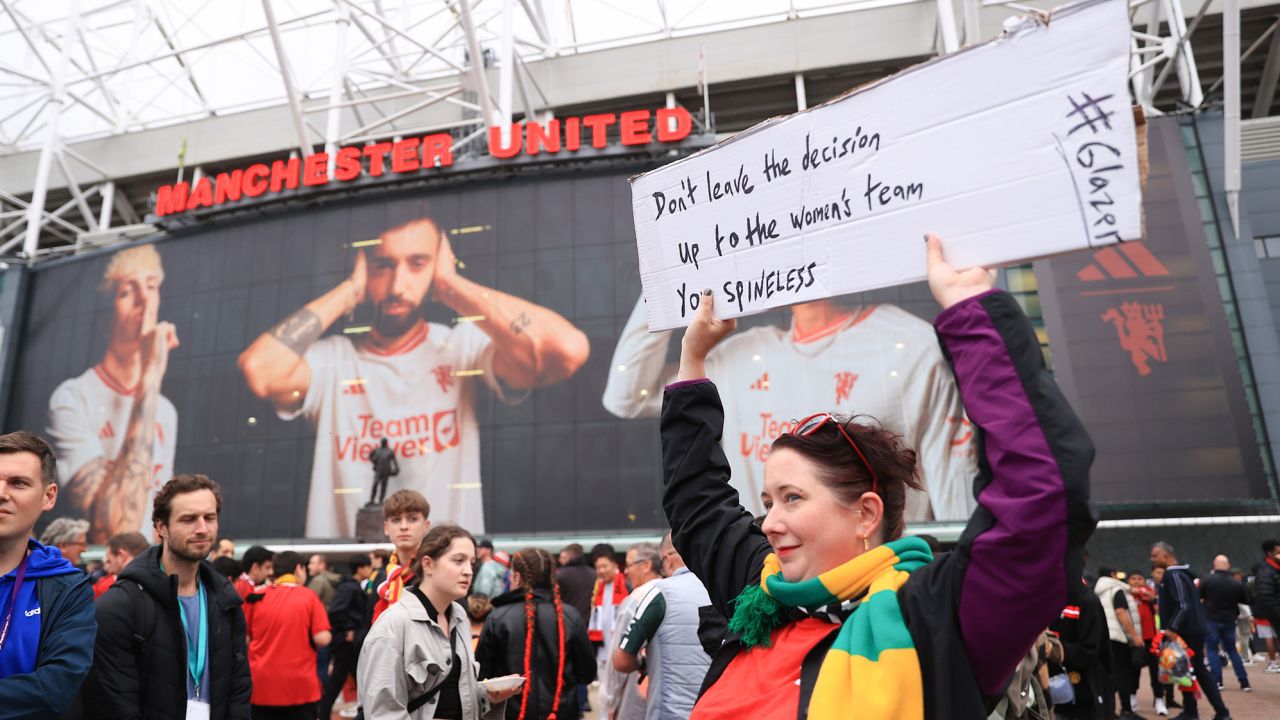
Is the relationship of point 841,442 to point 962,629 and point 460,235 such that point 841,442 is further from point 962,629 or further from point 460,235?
point 460,235

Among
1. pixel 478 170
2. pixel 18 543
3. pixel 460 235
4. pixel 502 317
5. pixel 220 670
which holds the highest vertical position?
pixel 478 170

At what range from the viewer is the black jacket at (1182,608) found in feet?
28.5

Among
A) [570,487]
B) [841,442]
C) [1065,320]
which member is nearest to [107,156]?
[570,487]

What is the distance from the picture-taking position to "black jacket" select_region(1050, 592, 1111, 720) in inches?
235

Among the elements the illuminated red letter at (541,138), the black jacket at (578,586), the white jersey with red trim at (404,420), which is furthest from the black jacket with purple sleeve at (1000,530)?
the illuminated red letter at (541,138)

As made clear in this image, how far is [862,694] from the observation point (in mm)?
1402

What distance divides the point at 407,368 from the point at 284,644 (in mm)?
17334

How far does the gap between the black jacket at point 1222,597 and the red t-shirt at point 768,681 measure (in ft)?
37.9

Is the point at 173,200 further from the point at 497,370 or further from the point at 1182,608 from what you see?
the point at 1182,608

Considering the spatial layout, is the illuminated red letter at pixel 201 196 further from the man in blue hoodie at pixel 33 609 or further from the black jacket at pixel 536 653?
the man in blue hoodie at pixel 33 609

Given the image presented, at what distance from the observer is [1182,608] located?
871 centimetres

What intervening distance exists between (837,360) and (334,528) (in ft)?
46.7

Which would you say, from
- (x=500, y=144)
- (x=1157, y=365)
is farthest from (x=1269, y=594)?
(x=500, y=144)

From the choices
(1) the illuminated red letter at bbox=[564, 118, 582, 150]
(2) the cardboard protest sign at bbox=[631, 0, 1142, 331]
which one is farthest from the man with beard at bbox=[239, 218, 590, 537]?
(2) the cardboard protest sign at bbox=[631, 0, 1142, 331]
